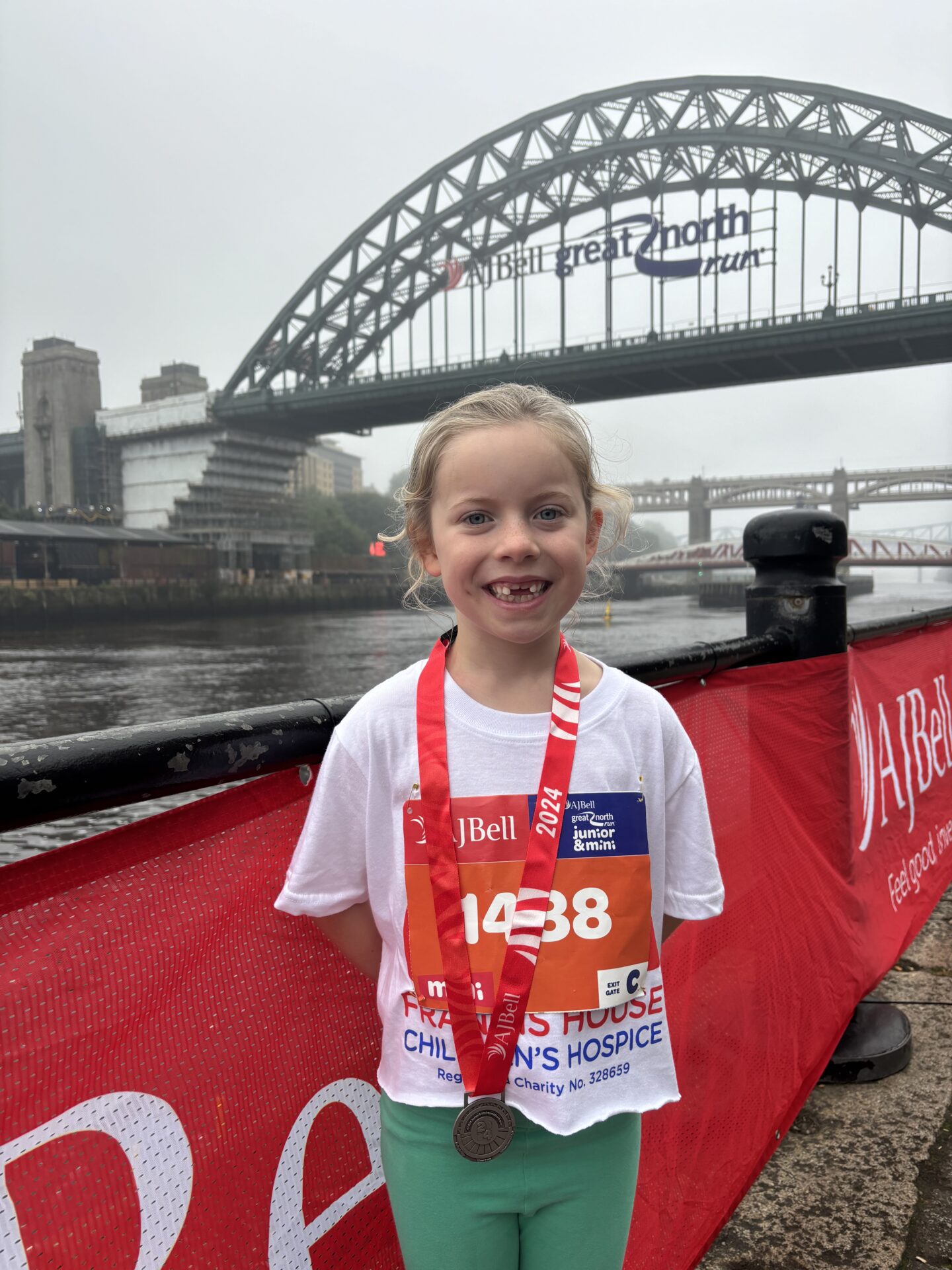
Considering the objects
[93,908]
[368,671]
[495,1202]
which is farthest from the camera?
[368,671]

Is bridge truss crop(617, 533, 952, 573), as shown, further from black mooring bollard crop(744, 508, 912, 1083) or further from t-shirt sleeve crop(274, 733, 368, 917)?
t-shirt sleeve crop(274, 733, 368, 917)

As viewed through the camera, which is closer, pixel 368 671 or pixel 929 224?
pixel 368 671

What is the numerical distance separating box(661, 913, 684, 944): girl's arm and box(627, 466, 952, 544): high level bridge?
5325 centimetres

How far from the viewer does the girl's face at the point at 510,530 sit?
3.44ft

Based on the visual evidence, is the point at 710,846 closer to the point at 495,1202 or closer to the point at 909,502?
the point at 495,1202

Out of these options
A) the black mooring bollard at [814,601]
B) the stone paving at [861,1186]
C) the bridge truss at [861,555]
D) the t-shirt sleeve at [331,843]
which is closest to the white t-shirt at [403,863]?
the t-shirt sleeve at [331,843]

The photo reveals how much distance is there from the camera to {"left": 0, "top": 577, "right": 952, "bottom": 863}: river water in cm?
2394

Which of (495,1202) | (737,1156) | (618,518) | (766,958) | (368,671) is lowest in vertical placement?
(368,671)

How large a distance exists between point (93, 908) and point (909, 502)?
61.6m

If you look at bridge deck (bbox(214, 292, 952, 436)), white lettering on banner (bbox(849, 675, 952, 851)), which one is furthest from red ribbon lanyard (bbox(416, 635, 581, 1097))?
bridge deck (bbox(214, 292, 952, 436))

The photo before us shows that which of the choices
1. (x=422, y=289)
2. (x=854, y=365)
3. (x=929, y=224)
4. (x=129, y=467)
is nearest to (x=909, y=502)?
(x=854, y=365)

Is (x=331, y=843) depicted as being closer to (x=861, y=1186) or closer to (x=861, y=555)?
(x=861, y=1186)

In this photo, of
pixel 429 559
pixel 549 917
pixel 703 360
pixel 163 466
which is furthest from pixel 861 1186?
pixel 163 466

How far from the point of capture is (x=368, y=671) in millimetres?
30422
